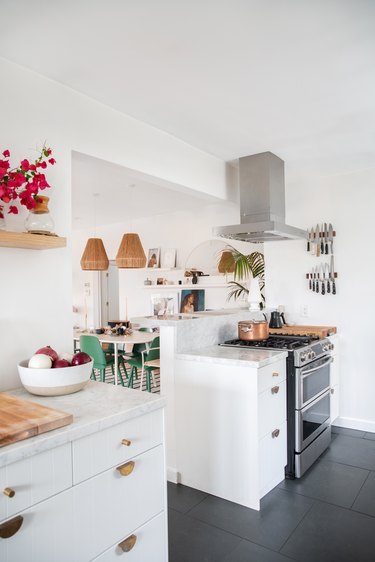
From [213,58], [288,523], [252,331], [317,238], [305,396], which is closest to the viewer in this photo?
[213,58]

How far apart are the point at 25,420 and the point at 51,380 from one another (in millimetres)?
366

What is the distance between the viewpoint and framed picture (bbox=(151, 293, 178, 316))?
625cm

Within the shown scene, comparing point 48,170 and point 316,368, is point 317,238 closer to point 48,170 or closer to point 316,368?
point 316,368

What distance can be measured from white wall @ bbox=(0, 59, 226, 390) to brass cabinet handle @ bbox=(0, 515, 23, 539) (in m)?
0.84

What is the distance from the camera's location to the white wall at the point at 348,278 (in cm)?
363

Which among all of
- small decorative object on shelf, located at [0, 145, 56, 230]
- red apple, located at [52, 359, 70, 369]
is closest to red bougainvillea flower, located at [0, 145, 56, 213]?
small decorative object on shelf, located at [0, 145, 56, 230]

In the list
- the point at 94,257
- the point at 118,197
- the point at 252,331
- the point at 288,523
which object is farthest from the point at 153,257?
the point at 288,523

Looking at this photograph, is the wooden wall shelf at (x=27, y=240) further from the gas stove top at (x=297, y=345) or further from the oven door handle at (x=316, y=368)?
the oven door handle at (x=316, y=368)

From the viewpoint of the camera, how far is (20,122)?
76.6 inches

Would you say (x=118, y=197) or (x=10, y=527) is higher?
(x=118, y=197)

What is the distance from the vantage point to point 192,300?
5.96 metres

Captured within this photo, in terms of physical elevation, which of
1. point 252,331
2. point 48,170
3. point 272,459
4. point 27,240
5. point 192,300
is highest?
point 48,170

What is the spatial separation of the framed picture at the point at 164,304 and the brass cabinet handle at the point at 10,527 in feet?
16.6

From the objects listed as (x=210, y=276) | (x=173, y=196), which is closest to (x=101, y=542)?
(x=173, y=196)
